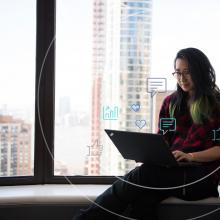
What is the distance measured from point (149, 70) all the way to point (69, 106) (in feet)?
1.54

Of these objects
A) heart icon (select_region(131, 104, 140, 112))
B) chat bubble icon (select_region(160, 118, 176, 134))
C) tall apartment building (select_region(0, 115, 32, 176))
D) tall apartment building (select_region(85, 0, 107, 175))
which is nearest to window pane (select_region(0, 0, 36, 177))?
tall apartment building (select_region(0, 115, 32, 176))

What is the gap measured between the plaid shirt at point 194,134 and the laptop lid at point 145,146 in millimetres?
177

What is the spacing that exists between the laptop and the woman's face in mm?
363

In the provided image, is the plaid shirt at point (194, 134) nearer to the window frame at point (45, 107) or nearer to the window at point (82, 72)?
the window at point (82, 72)

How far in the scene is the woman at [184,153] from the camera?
1694 mm

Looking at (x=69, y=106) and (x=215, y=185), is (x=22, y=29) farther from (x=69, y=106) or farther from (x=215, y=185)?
(x=215, y=185)

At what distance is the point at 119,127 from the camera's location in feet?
6.87

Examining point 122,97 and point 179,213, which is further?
point 122,97

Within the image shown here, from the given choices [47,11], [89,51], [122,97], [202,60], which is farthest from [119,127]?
[47,11]

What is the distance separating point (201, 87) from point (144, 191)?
549mm

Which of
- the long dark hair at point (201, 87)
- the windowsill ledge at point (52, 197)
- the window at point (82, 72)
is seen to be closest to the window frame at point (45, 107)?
the window at point (82, 72)

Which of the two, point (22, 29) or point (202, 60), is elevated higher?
point (22, 29)

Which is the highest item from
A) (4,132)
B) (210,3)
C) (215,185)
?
(210,3)

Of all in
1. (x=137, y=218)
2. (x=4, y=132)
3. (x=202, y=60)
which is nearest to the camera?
(x=137, y=218)
